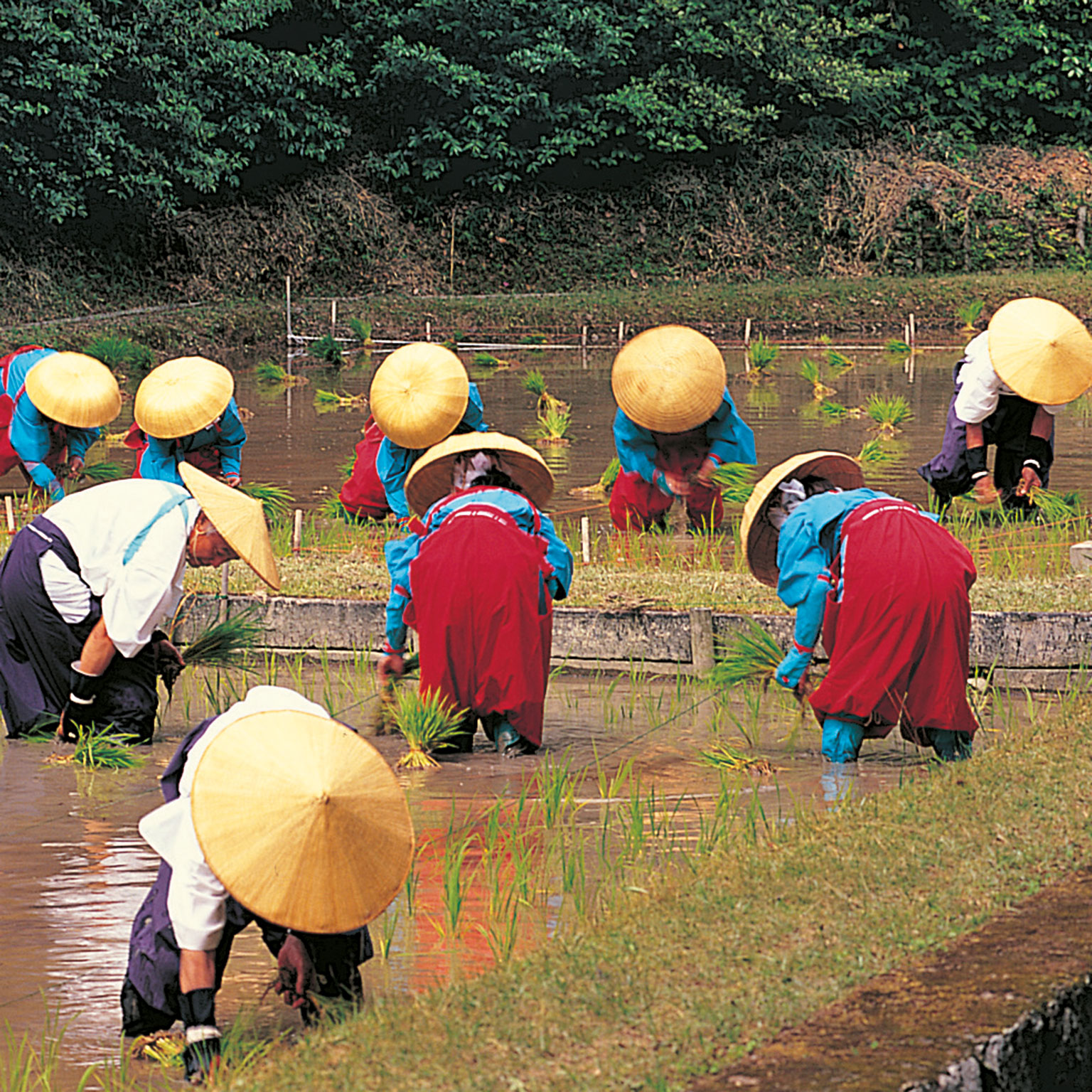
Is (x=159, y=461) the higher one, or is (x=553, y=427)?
(x=159, y=461)

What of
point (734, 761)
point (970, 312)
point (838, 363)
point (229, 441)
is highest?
point (970, 312)

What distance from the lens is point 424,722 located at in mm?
5609

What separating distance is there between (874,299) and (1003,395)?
1893 centimetres

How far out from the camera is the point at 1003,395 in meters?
8.82

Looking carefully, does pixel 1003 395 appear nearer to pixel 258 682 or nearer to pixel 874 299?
pixel 258 682

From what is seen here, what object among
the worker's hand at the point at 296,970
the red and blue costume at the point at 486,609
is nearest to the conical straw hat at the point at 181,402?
the red and blue costume at the point at 486,609

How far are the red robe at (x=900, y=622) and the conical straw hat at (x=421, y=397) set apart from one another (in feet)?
10.1

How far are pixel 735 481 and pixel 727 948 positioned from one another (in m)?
5.10

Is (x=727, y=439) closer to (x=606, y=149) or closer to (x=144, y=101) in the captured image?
(x=144, y=101)

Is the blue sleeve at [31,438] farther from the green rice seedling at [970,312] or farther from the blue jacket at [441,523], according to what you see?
the green rice seedling at [970,312]

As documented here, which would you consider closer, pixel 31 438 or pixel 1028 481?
pixel 1028 481

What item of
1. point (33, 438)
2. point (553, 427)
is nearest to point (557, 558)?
point (33, 438)

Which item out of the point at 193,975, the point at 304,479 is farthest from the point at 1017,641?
the point at 304,479

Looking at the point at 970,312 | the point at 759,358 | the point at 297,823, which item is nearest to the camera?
the point at 297,823
